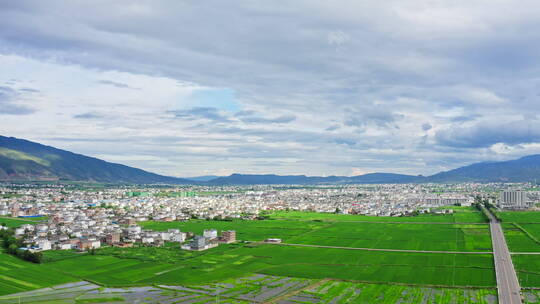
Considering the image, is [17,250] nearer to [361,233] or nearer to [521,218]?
[361,233]

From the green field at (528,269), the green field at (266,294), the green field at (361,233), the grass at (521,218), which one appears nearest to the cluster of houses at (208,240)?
the green field at (361,233)

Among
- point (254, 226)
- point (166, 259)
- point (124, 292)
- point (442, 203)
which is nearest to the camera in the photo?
point (124, 292)

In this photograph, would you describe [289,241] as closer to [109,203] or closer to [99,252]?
[99,252]

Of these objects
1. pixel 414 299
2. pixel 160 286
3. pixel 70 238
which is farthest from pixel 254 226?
pixel 414 299

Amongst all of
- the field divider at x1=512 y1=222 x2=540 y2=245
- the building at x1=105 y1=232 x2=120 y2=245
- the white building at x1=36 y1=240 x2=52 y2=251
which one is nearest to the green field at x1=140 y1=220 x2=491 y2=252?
the field divider at x1=512 y1=222 x2=540 y2=245

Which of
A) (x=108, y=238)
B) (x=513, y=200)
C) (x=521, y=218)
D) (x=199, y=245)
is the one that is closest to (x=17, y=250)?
(x=108, y=238)

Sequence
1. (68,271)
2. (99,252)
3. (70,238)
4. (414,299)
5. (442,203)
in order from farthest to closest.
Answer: (442,203) → (70,238) → (99,252) → (68,271) → (414,299)
